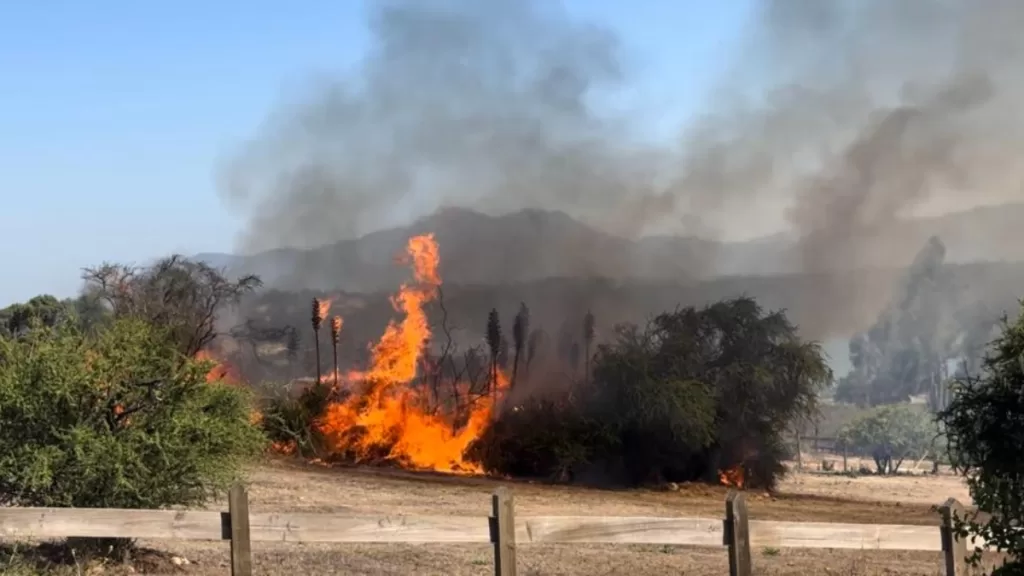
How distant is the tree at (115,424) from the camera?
1195 cm

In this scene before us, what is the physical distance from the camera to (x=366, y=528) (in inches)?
380

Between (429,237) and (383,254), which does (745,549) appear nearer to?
(429,237)

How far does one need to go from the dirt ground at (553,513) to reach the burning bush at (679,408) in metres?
1.60

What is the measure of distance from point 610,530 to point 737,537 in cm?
124

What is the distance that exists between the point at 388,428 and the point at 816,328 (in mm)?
26731

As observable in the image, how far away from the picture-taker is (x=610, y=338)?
3806 centimetres

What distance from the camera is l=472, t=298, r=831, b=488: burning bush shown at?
98.6 ft

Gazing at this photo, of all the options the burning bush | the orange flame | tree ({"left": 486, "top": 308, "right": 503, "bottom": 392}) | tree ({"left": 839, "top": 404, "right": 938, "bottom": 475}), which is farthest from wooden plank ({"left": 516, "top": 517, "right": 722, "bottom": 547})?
tree ({"left": 839, "top": 404, "right": 938, "bottom": 475})

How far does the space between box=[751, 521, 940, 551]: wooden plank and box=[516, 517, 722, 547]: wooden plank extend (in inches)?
22.0

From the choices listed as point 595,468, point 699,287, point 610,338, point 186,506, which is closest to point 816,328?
point 699,287

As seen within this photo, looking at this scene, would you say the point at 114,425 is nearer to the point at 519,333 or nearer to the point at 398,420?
the point at 398,420

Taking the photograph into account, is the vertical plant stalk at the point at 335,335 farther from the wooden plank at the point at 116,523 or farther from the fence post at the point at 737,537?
the fence post at the point at 737,537

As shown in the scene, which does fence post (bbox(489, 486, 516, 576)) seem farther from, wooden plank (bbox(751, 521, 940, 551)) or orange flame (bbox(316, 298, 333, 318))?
orange flame (bbox(316, 298, 333, 318))

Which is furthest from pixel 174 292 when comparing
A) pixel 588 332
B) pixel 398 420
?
pixel 588 332
